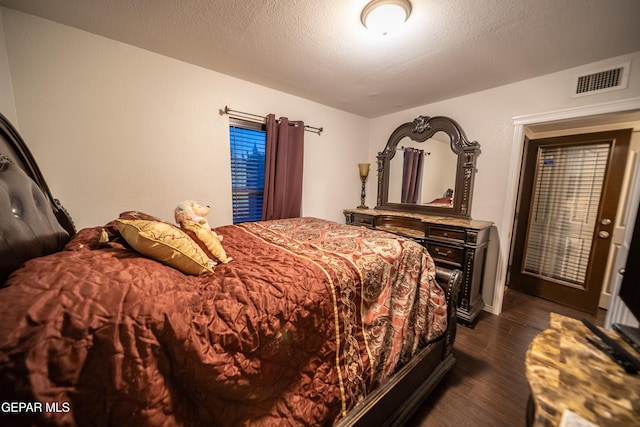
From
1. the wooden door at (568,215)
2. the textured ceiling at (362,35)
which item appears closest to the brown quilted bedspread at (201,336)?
the textured ceiling at (362,35)

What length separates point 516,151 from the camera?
7.64 ft

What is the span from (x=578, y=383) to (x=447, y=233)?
72.5 inches

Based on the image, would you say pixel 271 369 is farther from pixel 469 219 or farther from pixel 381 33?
pixel 469 219

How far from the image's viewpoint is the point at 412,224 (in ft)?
9.42

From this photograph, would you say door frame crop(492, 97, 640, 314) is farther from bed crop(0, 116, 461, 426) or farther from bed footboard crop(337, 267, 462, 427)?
bed crop(0, 116, 461, 426)

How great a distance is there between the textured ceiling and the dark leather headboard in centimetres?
100

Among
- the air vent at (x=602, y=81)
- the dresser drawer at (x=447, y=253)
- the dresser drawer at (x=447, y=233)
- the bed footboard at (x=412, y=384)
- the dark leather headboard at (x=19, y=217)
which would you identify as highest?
the air vent at (x=602, y=81)

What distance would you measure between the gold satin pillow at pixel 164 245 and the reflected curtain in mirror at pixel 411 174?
111 inches

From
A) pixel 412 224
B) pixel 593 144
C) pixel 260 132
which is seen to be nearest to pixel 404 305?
pixel 412 224

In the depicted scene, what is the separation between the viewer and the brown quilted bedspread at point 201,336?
21.7 inches

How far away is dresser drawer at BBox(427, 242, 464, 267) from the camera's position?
7.62ft

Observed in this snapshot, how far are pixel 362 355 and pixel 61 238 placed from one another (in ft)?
5.10

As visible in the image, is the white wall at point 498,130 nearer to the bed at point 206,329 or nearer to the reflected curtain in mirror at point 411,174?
the reflected curtain in mirror at point 411,174

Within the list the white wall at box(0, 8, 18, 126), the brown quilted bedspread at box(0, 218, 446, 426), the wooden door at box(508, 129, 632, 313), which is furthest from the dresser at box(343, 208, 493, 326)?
the white wall at box(0, 8, 18, 126)
